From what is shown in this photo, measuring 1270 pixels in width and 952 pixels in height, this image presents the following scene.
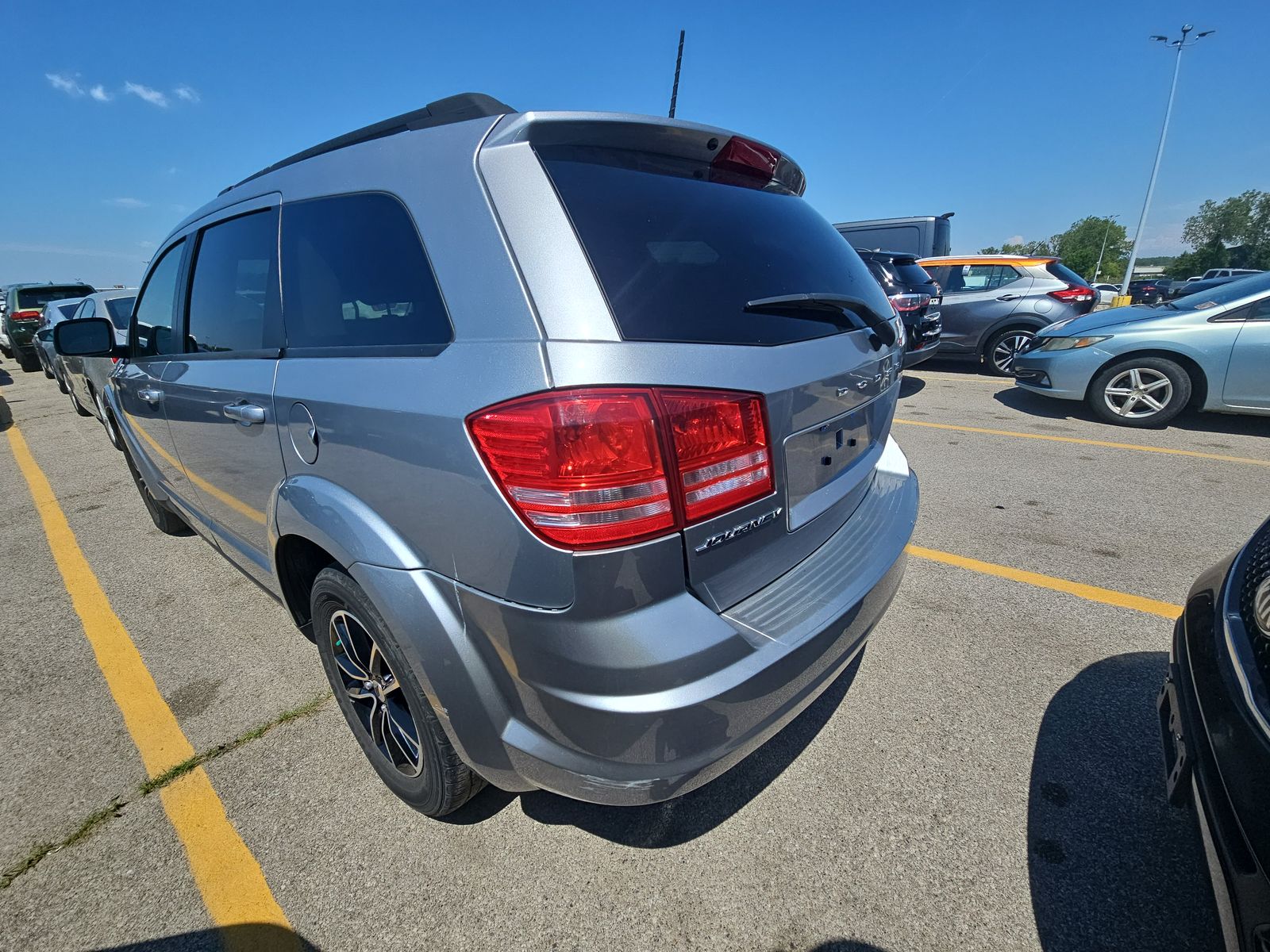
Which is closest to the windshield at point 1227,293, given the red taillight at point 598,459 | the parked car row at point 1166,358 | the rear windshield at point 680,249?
the parked car row at point 1166,358

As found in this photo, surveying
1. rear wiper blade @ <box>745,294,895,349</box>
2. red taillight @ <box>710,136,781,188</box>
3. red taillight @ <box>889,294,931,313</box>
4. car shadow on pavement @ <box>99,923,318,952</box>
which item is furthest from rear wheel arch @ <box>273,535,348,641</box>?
red taillight @ <box>889,294,931,313</box>

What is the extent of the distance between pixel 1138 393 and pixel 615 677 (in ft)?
21.8

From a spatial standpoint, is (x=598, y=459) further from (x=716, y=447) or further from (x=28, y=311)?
(x=28, y=311)

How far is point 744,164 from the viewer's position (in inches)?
71.6

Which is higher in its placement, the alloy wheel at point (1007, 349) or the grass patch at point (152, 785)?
the alloy wheel at point (1007, 349)

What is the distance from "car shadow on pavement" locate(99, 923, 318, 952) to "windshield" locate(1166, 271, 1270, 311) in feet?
24.7

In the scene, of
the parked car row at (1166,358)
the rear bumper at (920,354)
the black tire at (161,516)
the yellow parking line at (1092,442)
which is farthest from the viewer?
the rear bumper at (920,354)

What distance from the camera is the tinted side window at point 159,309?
2.76 meters

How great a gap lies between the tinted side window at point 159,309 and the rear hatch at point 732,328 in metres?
2.38

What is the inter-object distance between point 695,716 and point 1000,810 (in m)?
1.17

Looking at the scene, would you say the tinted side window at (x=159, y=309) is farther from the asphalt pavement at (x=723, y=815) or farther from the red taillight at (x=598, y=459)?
the red taillight at (x=598, y=459)

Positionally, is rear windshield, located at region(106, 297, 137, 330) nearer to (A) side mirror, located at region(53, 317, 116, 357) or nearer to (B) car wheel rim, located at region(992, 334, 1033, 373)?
(A) side mirror, located at region(53, 317, 116, 357)

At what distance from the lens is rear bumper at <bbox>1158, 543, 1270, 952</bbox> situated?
969 mm

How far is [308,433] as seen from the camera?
1.63 meters
